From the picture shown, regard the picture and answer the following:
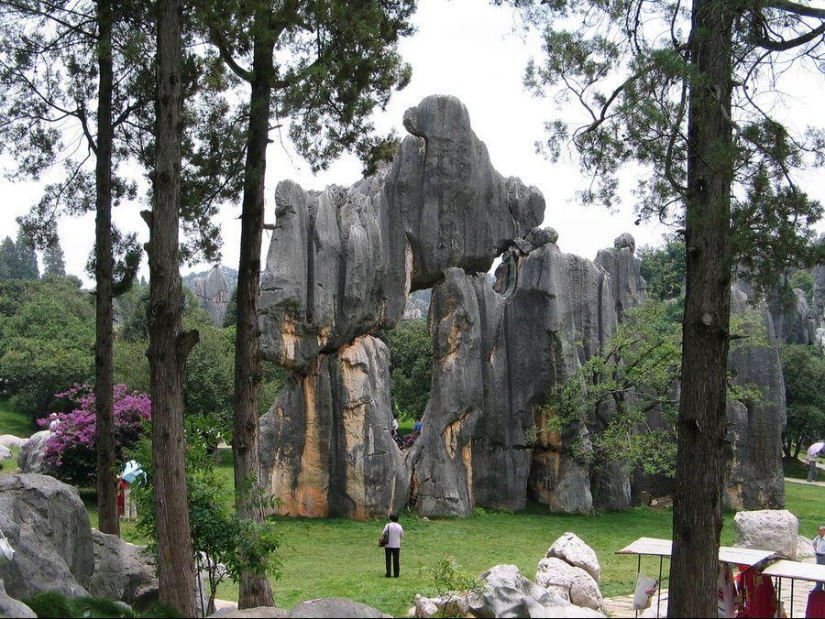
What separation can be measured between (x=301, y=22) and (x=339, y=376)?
11706mm

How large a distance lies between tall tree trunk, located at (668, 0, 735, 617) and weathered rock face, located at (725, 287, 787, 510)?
1631cm

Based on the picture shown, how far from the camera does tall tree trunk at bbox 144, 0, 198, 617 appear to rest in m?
8.92

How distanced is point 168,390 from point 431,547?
397 inches

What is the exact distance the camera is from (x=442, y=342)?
22984 mm

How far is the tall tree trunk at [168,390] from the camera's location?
8922 mm

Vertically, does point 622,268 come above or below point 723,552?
above

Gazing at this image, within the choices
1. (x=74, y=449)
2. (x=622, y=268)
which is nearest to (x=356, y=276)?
(x=74, y=449)

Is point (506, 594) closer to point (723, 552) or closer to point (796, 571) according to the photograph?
point (723, 552)

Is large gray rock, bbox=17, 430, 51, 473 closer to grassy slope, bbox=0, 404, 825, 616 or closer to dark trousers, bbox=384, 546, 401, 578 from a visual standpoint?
grassy slope, bbox=0, 404, 825, 616

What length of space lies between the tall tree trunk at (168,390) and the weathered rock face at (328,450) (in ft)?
38.3

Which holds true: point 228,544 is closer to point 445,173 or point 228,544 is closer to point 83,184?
point 83,184

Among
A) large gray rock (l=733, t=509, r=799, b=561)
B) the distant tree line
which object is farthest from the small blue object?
the distant tree line

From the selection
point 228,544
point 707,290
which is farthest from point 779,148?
point 228,544

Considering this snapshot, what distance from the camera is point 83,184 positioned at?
14.4m
